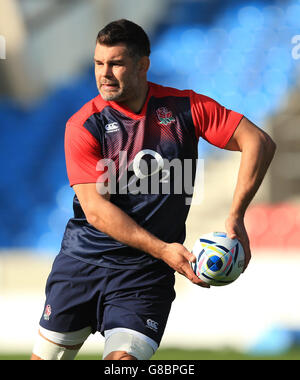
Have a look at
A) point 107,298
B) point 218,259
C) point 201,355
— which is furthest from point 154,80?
point 218,259

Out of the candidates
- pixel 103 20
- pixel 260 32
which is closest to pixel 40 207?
pixel 103 20

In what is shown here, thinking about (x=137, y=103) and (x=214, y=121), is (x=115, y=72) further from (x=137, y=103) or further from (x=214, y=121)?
(x=214, y=121)

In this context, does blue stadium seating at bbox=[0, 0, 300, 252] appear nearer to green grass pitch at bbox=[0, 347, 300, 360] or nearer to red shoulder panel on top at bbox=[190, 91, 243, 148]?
green grass pitch at bbox=[0, 347, 300, 360]

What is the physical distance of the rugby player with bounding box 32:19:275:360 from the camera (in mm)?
5195

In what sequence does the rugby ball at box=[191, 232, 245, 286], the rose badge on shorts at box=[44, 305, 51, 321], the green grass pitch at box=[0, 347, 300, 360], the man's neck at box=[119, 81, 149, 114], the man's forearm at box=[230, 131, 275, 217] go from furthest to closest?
1. the green grass pitch at box=[0, 347, 300, 360]
2. the rose badge on shorts at box=[44, 305, 51, 321]
3. the man's neck at box=[119, 81, 149, 114]
4. the man's forearm at box=[230, 131, 275, 217]
5. the rugby ball at box=[191, 232, 245, 286]

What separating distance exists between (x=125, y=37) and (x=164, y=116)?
58cm

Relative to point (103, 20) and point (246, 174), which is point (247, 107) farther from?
point (246, 174)

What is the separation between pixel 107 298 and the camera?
17.5 ft

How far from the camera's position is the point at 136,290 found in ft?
17.3

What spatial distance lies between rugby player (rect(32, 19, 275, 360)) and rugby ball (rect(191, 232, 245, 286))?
0.09m

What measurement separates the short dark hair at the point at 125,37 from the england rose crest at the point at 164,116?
1.28ft

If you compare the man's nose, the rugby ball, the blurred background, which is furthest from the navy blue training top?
the blurred background

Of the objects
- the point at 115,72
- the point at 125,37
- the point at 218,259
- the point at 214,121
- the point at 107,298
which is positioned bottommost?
the point at 107,298

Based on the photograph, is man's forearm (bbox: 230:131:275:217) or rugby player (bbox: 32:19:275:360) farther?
man's forearm (bbox: 230:131:275:217)
